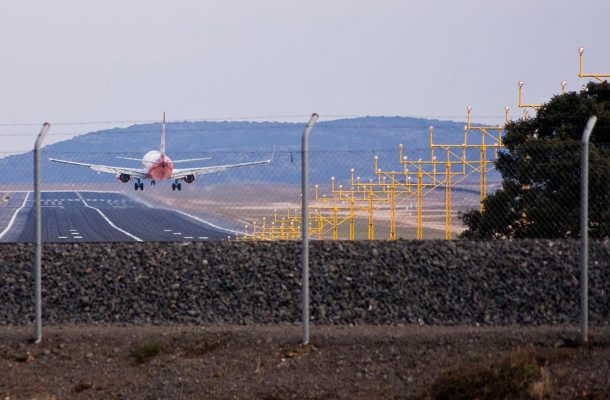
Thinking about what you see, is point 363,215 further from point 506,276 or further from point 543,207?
point 506,276

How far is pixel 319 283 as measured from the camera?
46.7 feet

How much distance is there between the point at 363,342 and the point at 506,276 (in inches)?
117

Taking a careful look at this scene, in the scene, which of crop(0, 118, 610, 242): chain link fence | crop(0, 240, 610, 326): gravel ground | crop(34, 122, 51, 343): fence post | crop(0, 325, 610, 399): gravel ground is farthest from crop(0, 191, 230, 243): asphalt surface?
crop(0, 325, 610, 399): gravel ground

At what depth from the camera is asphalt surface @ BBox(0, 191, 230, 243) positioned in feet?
90.5

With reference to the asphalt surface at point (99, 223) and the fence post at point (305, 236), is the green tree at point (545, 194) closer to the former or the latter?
the fence post at point (305, 236)

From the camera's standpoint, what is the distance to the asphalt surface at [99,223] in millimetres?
27578

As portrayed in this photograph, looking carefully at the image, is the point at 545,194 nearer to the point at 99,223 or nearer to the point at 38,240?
the point at 38,240

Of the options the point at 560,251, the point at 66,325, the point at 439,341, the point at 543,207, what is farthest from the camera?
the point at 543,207

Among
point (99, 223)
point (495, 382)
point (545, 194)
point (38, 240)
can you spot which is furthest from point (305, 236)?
point (99, 223)

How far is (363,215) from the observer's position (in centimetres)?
3180

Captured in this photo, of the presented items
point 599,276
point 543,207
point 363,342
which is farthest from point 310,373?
point 543,207

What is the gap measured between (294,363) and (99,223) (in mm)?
24335

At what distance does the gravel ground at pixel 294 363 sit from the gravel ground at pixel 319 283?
0.81m

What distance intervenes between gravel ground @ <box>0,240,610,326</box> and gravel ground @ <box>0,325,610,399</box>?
812 millimetres
